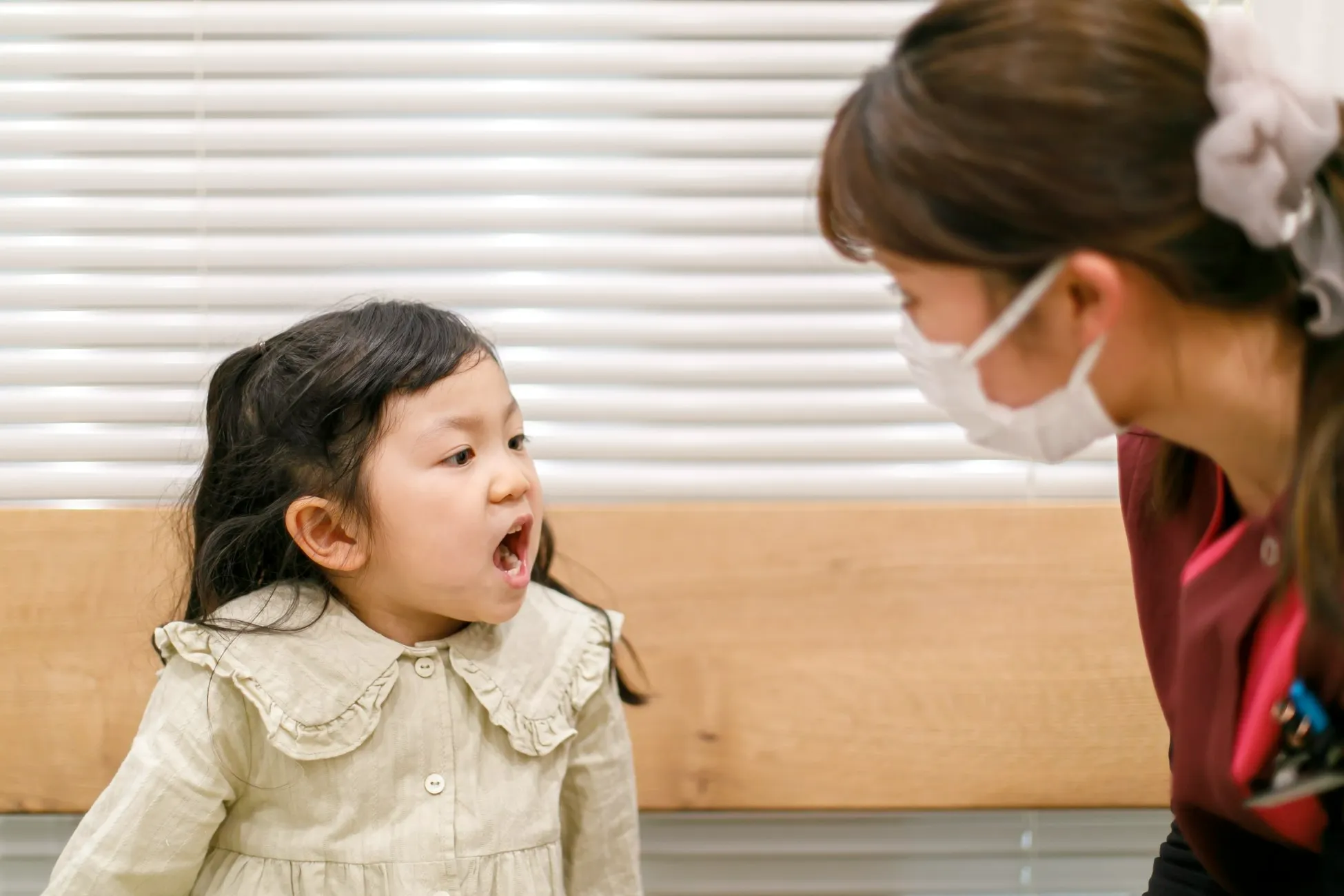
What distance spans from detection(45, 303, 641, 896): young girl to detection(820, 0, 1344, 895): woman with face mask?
0.44 m

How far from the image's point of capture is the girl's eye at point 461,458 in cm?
113

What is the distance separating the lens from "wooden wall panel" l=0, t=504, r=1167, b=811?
1.46 meters

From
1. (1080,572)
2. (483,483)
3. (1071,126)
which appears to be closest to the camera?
(1071,126)

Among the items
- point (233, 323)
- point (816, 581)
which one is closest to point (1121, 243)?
point (816, 581)

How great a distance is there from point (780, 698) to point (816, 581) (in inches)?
6.1

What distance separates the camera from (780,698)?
4.79ft

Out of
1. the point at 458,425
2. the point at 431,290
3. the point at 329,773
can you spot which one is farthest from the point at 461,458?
the point at 431,290

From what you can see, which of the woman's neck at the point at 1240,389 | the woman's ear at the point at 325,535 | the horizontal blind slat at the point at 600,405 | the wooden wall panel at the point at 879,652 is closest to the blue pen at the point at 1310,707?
the woman's neck at the point at 1240,389

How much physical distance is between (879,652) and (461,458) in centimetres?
61

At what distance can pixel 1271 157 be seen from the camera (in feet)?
2.57

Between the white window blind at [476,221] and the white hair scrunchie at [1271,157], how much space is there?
2.35 feet

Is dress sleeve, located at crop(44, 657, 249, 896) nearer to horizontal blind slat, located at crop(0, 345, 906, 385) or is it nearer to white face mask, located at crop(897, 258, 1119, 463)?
horizontal blind slat, located at crop(0, 345, 906, 385)

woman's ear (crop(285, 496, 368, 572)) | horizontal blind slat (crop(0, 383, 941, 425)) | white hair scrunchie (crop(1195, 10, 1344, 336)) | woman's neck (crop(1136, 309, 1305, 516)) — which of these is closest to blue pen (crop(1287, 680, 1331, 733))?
woman's neck (crop(1136, 309, 1305, 516))

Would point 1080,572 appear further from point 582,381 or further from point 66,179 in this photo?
point 66,179
